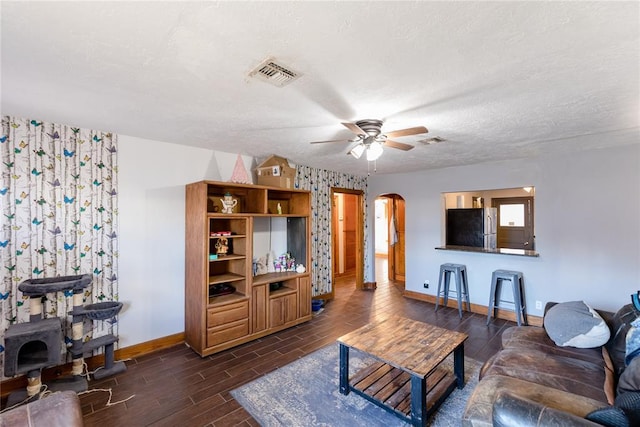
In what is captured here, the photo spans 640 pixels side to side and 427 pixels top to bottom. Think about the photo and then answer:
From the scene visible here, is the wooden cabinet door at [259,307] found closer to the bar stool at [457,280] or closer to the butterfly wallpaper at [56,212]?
the butterfly wallpaper at [56,212]

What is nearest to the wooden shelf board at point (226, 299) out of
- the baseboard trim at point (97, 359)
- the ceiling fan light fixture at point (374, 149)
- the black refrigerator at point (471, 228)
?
the baseboard trim at point (97, 359)

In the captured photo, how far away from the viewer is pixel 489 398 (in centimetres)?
163

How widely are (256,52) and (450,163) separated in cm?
382

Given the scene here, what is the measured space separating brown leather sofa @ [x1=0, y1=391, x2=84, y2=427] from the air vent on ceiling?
1.97 metres

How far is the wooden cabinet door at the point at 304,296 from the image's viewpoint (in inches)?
159

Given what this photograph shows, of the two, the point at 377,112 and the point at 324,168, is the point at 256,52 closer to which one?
the point at 377,112

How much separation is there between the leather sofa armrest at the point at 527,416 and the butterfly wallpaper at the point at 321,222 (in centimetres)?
368

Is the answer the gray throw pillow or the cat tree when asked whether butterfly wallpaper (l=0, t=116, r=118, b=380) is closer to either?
the cat tree

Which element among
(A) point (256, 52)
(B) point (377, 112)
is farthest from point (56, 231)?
(B) point (377, 112)

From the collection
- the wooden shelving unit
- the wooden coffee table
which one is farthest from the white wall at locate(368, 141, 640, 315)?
the wooden shelving unit

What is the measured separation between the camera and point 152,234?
10.7 ft

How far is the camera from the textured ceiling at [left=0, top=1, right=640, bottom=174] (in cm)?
124

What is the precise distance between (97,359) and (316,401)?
2.32m

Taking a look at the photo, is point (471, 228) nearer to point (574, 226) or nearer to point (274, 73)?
point (574, 226)
